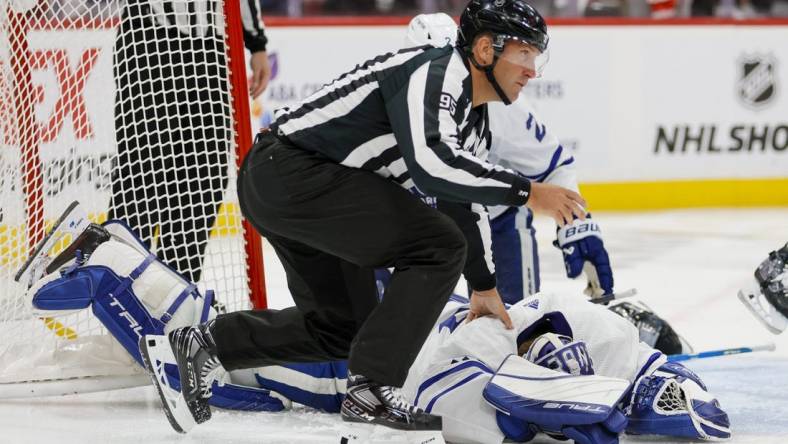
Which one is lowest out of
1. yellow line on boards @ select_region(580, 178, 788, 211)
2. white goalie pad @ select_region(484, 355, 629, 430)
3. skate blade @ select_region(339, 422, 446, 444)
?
yellow line on boards @ select_region(580, 178, 788, 211)

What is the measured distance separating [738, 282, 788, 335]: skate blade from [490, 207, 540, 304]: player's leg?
0.52 meters

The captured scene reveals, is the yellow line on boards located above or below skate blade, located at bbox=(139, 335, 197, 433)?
below

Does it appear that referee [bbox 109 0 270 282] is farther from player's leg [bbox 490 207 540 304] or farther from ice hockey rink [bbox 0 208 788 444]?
player's leg [bbox 490 207 540 304]

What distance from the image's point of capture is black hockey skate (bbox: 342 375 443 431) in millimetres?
2152

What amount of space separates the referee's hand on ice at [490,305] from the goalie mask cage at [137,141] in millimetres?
763

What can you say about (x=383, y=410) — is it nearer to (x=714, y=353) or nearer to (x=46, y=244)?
(x=46, y=244)

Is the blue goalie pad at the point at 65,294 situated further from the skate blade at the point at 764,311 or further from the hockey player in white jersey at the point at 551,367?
the skate blade at the point at 764,311

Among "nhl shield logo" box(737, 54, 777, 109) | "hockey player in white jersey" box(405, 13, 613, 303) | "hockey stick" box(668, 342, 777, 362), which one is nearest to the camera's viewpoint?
"hockey stick" box(668, 342, 777, 362)

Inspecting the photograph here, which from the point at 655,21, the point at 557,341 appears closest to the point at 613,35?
the point at 655,21

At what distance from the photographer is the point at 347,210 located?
216 centimetres

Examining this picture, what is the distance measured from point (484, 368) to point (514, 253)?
2.99 ft

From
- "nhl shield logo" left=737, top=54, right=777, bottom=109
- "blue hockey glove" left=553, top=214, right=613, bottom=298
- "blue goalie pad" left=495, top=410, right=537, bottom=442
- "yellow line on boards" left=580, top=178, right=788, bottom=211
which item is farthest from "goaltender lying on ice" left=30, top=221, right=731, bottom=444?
"nhl shield logo" left=737, top=54, right=777, bottom=109

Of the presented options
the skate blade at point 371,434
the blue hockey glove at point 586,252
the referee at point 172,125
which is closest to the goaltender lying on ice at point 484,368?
the skate blade at point 371,434

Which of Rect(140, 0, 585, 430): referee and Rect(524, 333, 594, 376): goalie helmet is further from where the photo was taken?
Rect(524, 333, 594, 376): goalie helmet
